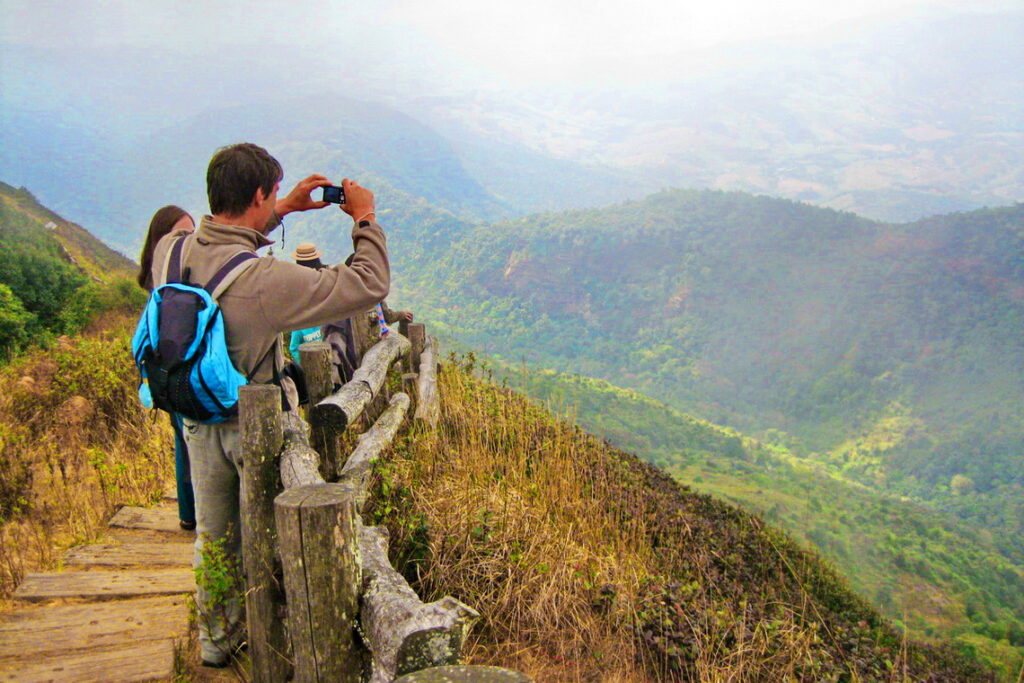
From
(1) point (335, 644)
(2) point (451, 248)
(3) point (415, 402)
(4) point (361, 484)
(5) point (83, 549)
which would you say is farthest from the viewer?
(2) point (451, 248)

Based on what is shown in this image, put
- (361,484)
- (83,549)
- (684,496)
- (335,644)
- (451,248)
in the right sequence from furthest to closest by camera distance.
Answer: (451,248) < (684,496) < (83,549) < (361,484) < (335,644)

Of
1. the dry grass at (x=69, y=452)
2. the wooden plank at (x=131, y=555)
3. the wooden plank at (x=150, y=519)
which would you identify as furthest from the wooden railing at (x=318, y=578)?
the dry grass at (x=69, y=452)

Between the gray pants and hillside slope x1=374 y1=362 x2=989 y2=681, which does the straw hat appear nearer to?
hillside slope x1=374 y1=362 x2=989 y2=681

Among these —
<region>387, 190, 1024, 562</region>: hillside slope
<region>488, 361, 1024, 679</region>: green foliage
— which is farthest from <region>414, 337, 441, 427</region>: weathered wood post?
<region>387, 190, 1024, 562</region>: hillside slope

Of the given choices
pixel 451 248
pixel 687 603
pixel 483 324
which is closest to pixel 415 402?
pixel 687 603

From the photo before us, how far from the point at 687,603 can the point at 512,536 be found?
1370mm

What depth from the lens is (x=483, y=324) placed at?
96.9 meters

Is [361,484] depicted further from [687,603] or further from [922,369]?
[922,369]

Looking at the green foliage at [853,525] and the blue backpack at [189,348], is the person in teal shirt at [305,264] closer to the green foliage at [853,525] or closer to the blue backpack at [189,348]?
the blue backpack at [189,348]

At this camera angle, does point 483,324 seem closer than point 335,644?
No

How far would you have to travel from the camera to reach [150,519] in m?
3.59

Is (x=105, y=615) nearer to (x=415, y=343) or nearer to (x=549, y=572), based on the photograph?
(x=549, y=572)

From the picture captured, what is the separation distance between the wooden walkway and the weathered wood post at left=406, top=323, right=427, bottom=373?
232cm

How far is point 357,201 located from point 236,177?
0.39 m
